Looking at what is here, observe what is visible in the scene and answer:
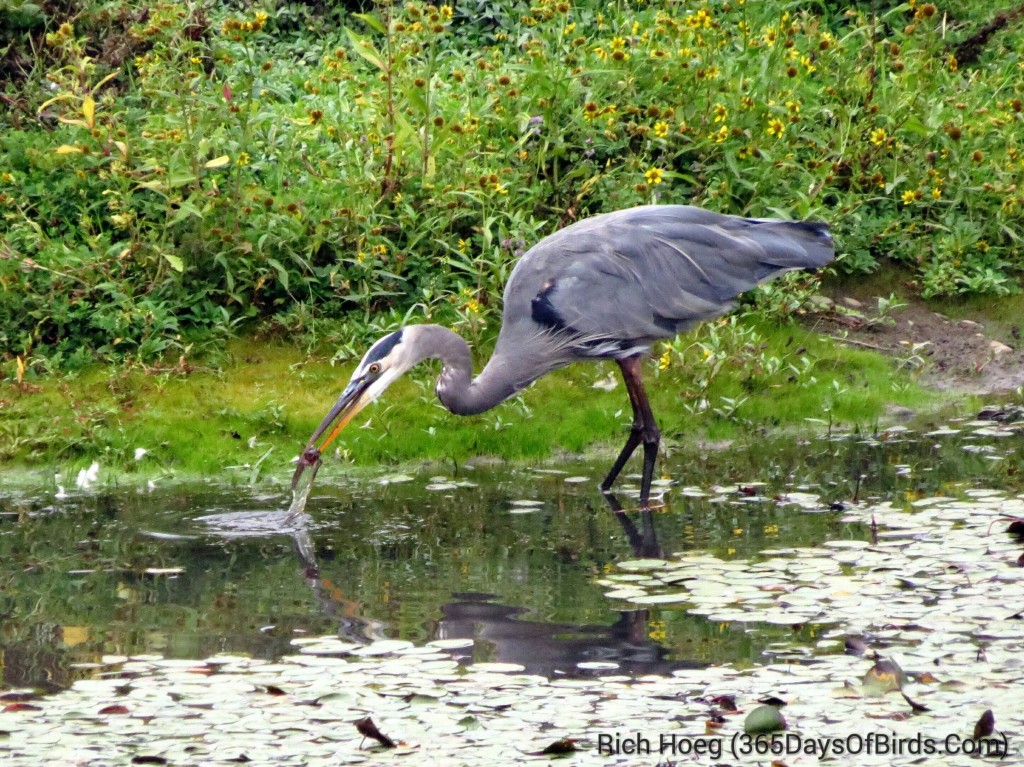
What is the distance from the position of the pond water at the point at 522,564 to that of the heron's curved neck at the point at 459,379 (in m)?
0.42

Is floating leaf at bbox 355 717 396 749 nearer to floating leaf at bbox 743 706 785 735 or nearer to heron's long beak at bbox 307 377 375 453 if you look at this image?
floating leaf at bbox 743 706 785 735

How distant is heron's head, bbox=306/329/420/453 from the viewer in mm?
6750

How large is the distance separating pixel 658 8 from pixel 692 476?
430 cm

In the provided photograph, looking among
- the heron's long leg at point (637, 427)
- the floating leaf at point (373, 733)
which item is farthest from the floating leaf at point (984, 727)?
the heron's long leg at point (637, 427)

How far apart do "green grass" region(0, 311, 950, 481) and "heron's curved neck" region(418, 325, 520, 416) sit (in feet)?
2.29

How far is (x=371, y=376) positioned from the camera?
6.79m

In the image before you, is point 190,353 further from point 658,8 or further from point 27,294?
point 658,8

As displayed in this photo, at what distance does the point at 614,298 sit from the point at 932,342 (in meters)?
2.44

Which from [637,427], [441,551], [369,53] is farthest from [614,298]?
[369,53]

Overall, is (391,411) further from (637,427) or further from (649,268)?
(649,268)

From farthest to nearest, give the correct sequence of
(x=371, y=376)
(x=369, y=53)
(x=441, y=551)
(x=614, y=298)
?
(x=369, y=53) → (x=614, y=298) → (x=371, y=376) → (x=441, y=551)

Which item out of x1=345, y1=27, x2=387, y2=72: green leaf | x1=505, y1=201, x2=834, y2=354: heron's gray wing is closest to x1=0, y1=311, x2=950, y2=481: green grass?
x1=505, y1=201, x2=834, y2=354: heron's gray wing

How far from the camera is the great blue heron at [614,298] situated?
7.08 meters

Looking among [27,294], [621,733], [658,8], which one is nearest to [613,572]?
[621,733]
